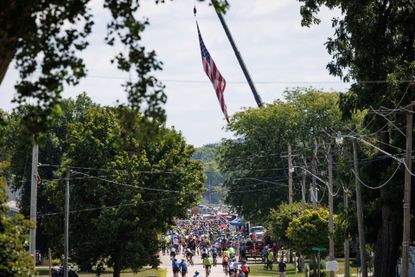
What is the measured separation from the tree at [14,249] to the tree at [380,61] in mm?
19986

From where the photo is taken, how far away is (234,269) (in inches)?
2463

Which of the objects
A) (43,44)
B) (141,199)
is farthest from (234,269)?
(43,44)

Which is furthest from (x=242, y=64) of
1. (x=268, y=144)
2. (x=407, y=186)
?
(x=407, y=186)

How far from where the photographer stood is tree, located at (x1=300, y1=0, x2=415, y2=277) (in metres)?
39.7

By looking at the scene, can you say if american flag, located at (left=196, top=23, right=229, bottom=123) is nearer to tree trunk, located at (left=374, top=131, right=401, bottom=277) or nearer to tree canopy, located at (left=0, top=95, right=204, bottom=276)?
tree trunk, located at (left=374, top=131, right=401, bottom=277)

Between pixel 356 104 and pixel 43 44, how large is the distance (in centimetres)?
2920

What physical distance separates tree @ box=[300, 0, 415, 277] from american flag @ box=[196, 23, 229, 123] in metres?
6.61

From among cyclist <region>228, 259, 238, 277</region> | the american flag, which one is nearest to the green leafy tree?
cyclist <region>228, 259, 238, 277</region>

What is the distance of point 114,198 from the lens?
59719 mm

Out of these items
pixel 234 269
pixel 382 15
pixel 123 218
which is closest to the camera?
pixel 382 15

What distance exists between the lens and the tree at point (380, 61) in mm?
39656

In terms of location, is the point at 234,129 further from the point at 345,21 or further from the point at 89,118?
the point at 345,21

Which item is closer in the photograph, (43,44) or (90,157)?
(43,44)

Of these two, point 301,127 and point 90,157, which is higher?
point 301,127
